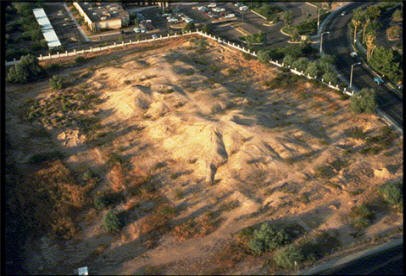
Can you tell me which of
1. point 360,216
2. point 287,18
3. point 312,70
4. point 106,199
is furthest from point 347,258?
point 287,18

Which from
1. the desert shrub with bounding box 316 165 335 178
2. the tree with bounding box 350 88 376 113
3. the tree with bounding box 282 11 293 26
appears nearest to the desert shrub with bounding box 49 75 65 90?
the desert shrub with bounding box 316 165 335 178

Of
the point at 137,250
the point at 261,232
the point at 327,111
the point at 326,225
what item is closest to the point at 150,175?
the point at 137,250

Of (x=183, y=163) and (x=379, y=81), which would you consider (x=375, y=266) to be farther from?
(x=379, y=81)

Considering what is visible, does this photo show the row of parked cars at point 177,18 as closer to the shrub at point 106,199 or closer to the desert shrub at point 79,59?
the desert shrub at point 79,59

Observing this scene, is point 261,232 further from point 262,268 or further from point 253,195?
point 253,195

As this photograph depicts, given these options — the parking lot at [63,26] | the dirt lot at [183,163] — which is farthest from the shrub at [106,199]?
the parking lot at [63,26]

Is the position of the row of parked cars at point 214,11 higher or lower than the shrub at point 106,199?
higher
